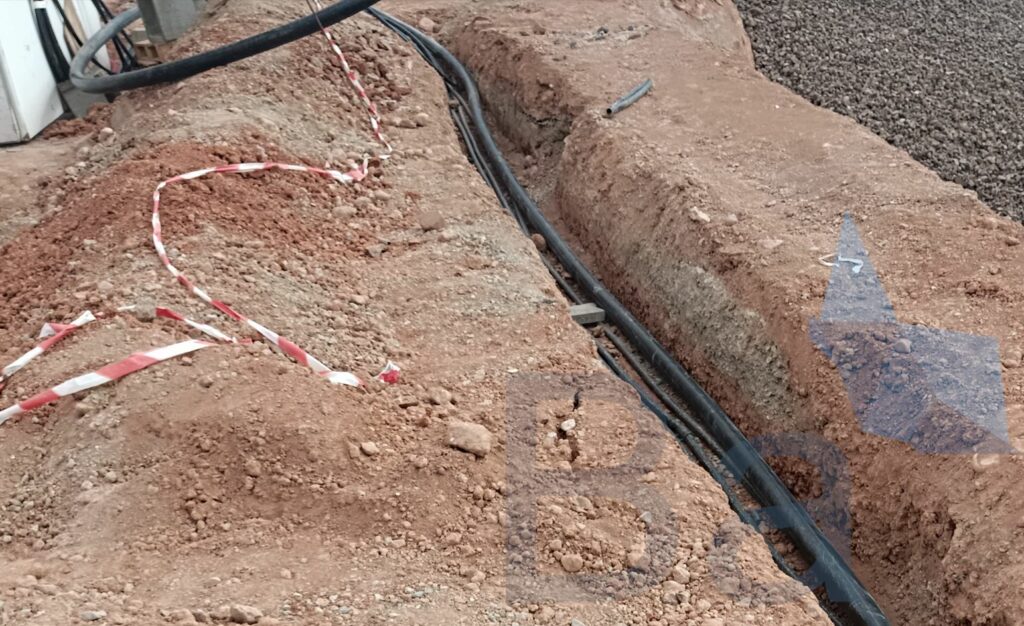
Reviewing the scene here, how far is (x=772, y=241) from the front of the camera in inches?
225

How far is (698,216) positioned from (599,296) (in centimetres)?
85

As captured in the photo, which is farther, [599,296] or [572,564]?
[599,296]

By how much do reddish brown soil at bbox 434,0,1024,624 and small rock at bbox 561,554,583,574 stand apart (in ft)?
5.41

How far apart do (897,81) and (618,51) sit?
2.62m

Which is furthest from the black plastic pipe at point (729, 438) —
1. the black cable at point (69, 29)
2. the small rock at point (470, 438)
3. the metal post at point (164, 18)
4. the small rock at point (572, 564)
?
the black cable at point (69, 29)

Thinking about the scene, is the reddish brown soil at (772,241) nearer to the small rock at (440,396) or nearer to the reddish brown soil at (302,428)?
the reddish brown soil at (302,428)

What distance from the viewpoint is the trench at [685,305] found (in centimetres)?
443

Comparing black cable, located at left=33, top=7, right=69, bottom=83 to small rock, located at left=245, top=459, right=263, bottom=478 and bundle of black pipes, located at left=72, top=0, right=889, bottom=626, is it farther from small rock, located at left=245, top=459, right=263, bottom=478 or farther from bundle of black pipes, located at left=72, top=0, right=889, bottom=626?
small rock, located at left=245, top=459, right=263, bottom=478

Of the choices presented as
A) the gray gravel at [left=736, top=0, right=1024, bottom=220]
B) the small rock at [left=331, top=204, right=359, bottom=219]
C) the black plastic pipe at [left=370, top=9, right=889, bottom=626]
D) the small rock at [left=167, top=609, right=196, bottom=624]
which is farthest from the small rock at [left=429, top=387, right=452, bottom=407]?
the gray gravel at [left=736, top=0, right=1024, bottom=220]

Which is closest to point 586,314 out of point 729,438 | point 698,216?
point 698,216

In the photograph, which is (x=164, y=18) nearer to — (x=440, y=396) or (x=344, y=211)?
(x=344, y=211)

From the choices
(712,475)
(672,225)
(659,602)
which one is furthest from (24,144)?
(659,602)

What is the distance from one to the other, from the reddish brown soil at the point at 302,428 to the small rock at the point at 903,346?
4.13 ft

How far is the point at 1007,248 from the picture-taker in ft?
17.8
